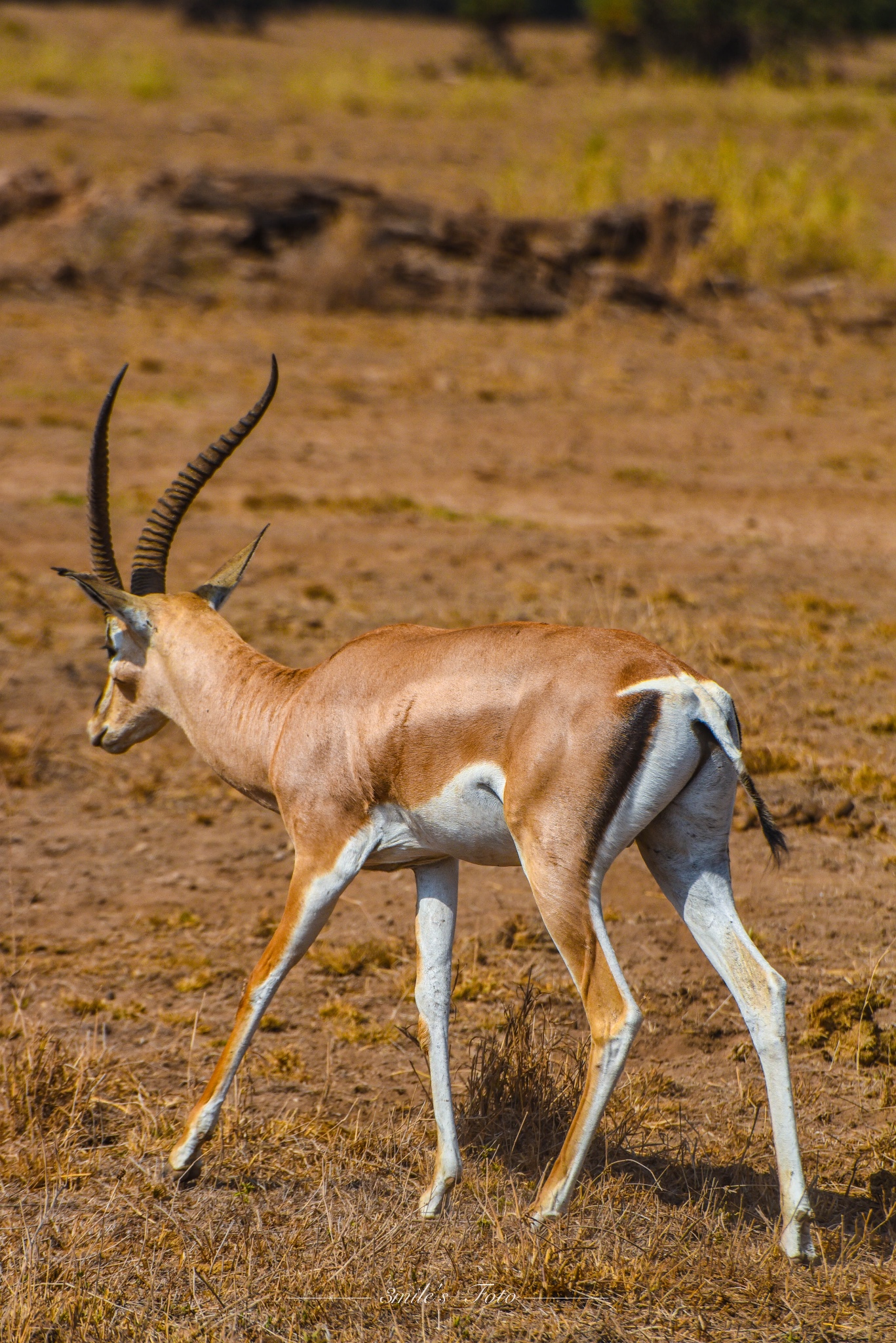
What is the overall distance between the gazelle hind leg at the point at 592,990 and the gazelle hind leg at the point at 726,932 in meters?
0.28

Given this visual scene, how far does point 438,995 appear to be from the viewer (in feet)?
13.0

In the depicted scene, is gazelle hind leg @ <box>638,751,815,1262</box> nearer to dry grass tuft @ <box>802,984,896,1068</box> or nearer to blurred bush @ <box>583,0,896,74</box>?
dry grass tuft @ <box>802,984,896,1068</box>

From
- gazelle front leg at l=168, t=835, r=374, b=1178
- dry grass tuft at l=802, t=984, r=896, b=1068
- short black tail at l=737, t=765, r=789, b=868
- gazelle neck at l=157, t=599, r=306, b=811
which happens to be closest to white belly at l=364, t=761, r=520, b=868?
gazelle front leg at l=168, t=835, r=374, b=1178

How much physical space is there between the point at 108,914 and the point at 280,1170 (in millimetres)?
2118

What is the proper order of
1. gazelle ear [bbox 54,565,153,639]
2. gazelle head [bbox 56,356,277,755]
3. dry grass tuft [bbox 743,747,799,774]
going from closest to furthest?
1. gazelle ear [bbox 54,565,153,639]
2. gazelle head [bbox 56,356,277,755]
3. dry grass tuft [bbox 743,747,799,774]

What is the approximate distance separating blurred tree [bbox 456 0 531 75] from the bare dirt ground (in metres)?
35.3

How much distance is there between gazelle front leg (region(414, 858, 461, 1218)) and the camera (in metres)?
3.81

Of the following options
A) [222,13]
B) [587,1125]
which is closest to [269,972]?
[587,1125]

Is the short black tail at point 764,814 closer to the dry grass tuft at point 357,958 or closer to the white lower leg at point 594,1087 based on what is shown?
the white lower leg at point 594,1087

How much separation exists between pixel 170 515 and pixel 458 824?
1.67 metres

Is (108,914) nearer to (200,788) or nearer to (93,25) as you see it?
(200,788)

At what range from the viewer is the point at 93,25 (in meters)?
47.4

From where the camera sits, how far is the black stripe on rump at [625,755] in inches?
135

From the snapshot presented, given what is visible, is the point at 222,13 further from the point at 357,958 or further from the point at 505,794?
the point at 505,794
